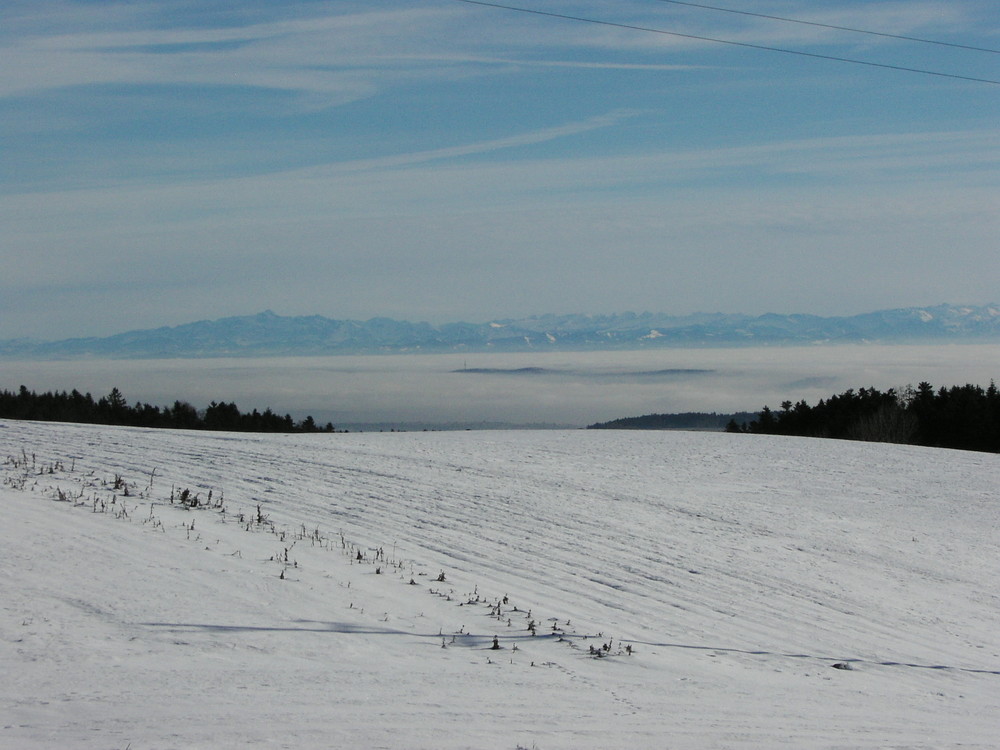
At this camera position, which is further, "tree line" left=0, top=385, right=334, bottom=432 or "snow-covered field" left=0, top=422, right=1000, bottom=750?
"tree line" left=0, top=385, right=334, bottom=432

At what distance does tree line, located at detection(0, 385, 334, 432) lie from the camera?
8962 cm

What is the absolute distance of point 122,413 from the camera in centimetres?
9038

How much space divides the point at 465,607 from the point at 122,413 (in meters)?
87.4

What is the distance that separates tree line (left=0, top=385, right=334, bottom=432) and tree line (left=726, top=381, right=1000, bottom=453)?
46.2m

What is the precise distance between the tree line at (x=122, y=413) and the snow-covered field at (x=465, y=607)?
7169 centimetres

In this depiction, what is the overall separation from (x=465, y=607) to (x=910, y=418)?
72.1 metres

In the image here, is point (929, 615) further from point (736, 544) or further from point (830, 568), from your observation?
point (736, 544)

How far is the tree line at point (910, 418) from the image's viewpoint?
6975 cm

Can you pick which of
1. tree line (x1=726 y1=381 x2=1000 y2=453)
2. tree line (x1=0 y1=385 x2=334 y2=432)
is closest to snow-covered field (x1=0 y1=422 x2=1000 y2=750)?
tree line (x1=726 y1=381 x2=1000 y2=453)

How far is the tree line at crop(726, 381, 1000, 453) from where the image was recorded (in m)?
69.8

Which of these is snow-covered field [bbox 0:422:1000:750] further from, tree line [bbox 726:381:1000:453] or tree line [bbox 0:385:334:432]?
tree line [bbox 0:385:334:432]

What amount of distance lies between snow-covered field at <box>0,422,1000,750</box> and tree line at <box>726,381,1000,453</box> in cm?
4922

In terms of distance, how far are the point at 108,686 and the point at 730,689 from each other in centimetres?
559

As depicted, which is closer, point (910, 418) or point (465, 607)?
point (465, 607)
